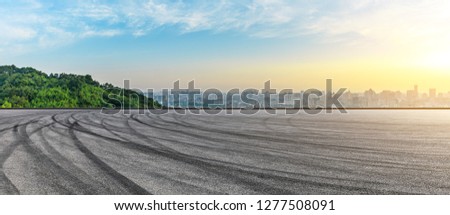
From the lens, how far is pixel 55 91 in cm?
6888

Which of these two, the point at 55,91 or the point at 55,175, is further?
the point at 55,91

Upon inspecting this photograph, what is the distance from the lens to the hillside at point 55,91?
62000 mm

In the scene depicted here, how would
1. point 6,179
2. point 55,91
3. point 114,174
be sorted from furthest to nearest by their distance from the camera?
point 55,91 < point 114,174 < point 6,179

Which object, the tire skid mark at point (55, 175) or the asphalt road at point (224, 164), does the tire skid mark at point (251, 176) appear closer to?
the asphalt road at point (224, 164)

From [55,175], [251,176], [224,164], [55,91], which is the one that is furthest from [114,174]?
[55,91]

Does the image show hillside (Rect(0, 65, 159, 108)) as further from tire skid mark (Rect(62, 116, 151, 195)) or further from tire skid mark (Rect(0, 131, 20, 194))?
tire skid mark (Rect(62, 116, 151, 195))

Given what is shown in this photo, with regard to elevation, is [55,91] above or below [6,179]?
above

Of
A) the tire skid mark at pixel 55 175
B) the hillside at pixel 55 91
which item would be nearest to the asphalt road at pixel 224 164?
the tire skid mark at pixel 55 175

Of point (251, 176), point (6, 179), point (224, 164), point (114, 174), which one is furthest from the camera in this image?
point (224, 164)

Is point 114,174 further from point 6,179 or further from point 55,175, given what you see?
point 6,179

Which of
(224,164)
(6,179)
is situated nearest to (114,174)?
(6,179)

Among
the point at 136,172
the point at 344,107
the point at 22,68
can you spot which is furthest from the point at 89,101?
the point at 136,172

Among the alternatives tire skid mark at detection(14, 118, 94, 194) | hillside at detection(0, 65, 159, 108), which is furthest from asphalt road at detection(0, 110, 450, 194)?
hillside at detection(0, 65, 159, 108)
